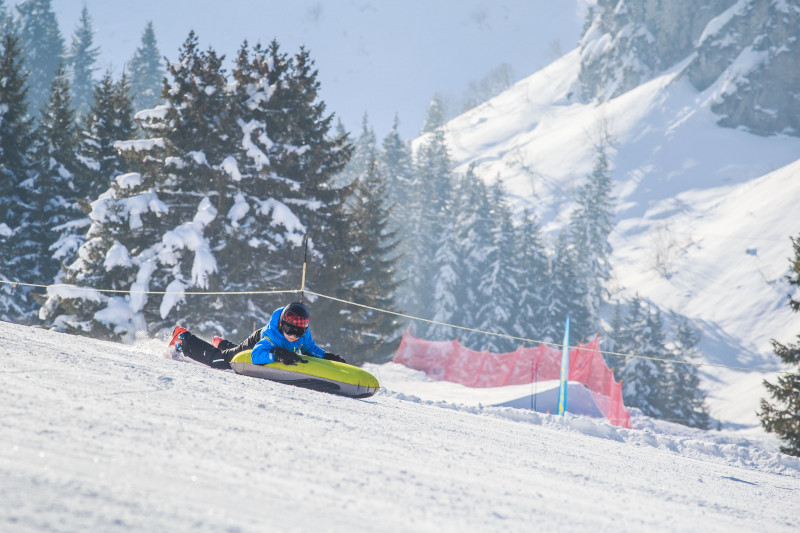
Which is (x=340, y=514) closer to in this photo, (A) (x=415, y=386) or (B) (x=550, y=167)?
(A) (x=415, y=386)

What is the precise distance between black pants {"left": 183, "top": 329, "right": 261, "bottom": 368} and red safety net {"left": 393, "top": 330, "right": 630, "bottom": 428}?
13304 millimetres

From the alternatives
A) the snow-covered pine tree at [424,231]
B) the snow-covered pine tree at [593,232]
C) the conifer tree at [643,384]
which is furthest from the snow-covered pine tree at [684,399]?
the snow-covered pine tree at [424,231]

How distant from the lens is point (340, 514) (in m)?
3.01

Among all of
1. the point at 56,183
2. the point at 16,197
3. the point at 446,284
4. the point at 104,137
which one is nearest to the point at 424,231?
the point at 446,284

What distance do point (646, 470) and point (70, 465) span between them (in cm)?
506

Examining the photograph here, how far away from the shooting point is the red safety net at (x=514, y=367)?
20.5 m

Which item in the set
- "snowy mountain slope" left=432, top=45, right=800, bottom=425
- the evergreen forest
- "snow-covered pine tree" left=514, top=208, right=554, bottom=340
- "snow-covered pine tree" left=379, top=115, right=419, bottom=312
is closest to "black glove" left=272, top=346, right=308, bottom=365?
the evergreen forest

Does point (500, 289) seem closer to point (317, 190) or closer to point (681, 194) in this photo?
point (317, 190)

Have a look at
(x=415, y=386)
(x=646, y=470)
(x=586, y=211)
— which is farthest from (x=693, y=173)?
(x=646, y=470)

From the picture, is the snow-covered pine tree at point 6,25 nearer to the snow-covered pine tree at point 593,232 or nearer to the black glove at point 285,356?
the snow-covered pine tree at point 593,232

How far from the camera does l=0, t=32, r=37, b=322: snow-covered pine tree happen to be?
25547 millimetres

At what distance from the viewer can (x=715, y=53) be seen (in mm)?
115875

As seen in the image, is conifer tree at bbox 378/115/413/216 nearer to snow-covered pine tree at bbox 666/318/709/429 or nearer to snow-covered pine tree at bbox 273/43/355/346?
snow-covered pine tree at bbox 666/318/709/429

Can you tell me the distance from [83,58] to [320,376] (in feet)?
278
